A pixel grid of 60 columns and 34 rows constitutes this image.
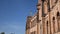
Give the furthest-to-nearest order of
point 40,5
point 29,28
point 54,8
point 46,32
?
point 29,28 < point 40,5 < point 46,32 < point 54,8

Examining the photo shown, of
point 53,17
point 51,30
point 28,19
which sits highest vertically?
point 28,19

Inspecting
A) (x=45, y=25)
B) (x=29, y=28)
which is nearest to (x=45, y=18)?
(x=45, y=25)

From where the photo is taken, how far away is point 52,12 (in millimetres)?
27406

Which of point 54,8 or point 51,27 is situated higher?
point 54,8

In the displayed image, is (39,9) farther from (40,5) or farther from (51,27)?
(51,27)

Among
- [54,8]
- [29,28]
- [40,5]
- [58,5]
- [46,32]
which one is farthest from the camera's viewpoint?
[29,28]

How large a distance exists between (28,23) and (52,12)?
18.5 metres

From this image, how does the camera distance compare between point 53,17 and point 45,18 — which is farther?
point 45,18

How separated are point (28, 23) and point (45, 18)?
47.3 feet

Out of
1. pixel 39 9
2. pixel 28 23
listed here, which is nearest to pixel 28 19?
pixel 28 23

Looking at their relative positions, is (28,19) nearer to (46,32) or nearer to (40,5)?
(40,5)

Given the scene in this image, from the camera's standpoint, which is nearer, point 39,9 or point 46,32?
point 46,32

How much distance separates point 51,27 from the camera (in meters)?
27.4

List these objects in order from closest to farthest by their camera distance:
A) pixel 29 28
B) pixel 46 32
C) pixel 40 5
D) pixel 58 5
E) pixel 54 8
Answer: pixel 58 5 < pixel 54 8 < pixel 46 32 < pixel 40 5 < pixel 29 28
